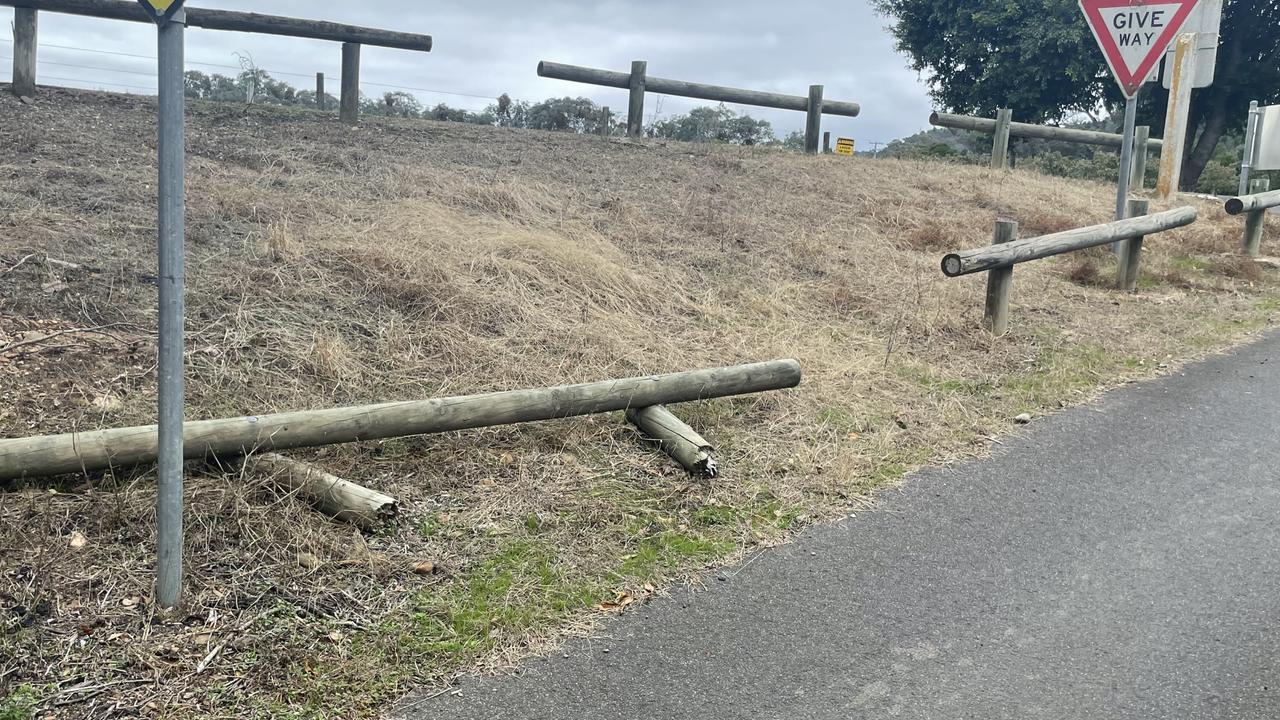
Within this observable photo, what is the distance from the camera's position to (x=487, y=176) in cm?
1131

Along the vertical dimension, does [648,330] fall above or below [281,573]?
above

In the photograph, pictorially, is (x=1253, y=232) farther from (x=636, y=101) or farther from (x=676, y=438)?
(x=676, y=438)

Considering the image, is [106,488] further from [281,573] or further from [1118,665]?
[1118,665]

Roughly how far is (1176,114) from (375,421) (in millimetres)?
17007

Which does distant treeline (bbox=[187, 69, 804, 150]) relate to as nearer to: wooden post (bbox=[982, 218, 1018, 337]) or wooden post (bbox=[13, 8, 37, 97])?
wooden post (bbox=[13, 8, 37, 97])

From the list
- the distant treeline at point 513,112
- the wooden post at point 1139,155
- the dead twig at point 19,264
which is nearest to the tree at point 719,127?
the distant treeline at point 513,112

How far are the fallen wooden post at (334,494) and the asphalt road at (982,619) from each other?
1149 mm

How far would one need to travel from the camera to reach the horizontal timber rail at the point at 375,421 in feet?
14.2

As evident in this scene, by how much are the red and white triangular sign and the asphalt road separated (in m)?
6.10

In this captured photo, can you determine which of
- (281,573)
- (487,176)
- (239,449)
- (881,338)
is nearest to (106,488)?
(239,449)

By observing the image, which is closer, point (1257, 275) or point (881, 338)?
point (881, 338)

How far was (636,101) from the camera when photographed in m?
16.0

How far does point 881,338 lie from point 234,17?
8201mm

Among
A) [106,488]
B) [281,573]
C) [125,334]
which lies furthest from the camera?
[125,334]
